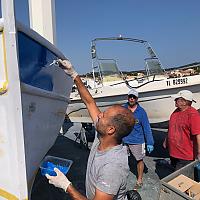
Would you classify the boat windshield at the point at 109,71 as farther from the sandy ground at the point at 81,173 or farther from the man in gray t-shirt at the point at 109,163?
the man in gray t-shirt at the point at 109,163

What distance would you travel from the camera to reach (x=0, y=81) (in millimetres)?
2070

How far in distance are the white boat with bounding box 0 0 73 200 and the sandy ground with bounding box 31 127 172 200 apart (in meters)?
1.23

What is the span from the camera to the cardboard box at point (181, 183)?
99.1 inches

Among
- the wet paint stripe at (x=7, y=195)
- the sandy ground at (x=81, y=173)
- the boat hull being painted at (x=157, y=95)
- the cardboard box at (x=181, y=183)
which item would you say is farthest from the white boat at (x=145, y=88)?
the wet paint stripe at (x=7, y=195)

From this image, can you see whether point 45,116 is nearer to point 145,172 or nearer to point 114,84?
point 145,172

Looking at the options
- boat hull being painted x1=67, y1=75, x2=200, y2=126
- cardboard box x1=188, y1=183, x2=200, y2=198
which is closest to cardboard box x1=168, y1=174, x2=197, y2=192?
cardboard box x1=188, y1=183, x2=200, y2=198

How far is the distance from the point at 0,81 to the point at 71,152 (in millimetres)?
3800

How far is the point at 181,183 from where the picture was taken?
2570 millimetres

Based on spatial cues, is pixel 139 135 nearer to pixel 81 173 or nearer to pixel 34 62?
pixel 81 173

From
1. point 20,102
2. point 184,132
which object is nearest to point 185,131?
point 184,132

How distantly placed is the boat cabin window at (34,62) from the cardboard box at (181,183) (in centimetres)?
158

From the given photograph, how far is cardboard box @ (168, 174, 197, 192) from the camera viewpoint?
99.1 inches

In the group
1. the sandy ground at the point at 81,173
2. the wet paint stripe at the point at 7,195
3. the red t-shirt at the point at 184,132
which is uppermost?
the red t-shirt at the point at 184,132

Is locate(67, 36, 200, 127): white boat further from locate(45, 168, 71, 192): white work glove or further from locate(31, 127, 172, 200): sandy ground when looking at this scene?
locate(45, 168, 71, 192): white work glove
